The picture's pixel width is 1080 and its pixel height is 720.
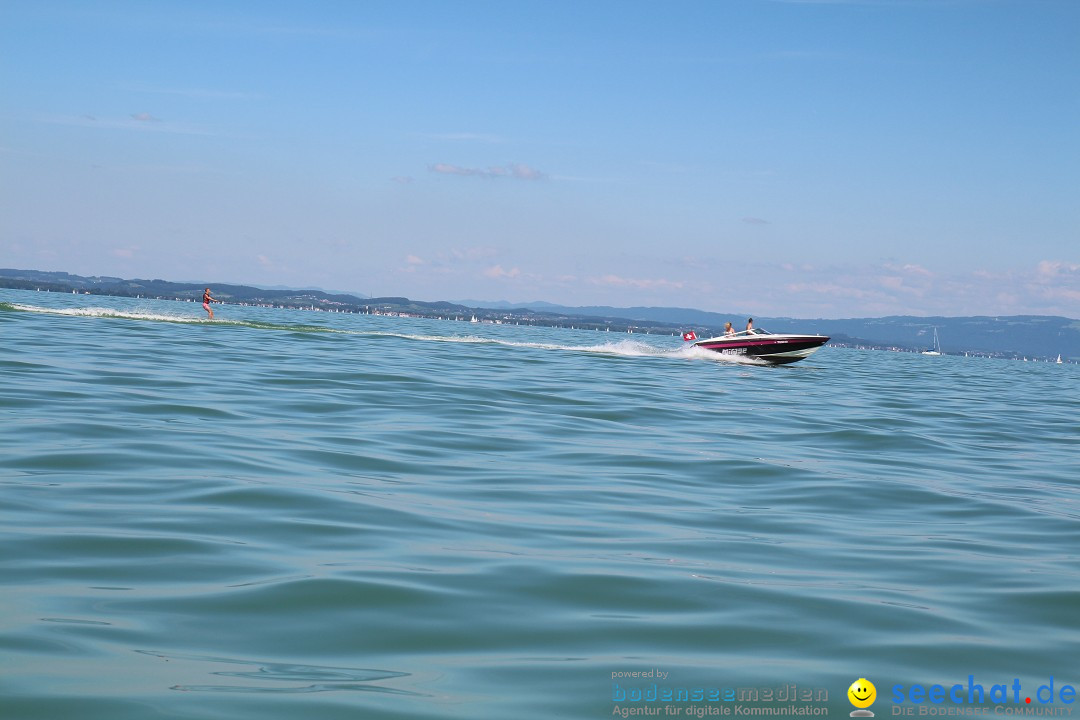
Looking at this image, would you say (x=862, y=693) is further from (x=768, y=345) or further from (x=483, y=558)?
(x=768, y=345)

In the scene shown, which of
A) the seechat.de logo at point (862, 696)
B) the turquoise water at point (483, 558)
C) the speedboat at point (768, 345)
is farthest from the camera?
the speedboat at point (768, 345)

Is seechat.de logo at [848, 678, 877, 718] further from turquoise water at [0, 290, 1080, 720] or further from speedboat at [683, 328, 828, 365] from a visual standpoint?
speedboat at [683, 328, 828, 365]

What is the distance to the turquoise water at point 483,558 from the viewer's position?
5398 mm

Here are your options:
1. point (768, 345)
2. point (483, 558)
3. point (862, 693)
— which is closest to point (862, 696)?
point (862, 693)

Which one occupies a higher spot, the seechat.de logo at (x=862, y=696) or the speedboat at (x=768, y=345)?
the speedboat at (x=768, y=345)

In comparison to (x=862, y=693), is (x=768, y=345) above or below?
above

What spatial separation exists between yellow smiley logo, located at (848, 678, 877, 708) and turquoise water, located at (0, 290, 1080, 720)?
60 mm

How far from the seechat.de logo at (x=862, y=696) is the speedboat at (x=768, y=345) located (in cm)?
4176

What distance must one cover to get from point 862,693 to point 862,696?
0.10 ft

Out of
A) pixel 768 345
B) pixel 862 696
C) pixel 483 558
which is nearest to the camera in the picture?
pixel 862 696

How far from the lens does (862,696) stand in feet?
17.6

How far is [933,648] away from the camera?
20.8 feet

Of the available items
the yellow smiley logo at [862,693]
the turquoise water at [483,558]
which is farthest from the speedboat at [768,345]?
the yellow smiley logo at [862,693]

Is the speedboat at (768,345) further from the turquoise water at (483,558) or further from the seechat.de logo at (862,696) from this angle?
the seechat.de logo at (862,696)
